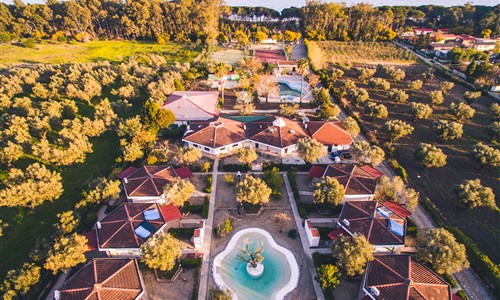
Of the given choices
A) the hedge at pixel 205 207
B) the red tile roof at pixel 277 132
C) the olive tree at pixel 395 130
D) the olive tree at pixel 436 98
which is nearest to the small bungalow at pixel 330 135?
the red tile roof at pixel 277 132

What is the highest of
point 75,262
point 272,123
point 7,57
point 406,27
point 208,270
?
point 406,27

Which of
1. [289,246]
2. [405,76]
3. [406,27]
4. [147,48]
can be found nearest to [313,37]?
[405,76]

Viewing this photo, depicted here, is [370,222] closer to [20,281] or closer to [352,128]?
[352,128]

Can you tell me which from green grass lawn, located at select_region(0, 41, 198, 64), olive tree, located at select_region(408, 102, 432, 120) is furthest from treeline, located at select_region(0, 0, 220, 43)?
olive tree, located at select_region(408, 102, 432, 120)

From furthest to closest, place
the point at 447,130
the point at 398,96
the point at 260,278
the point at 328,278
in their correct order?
the point at 398,96 < the point at 447,130 < the point at 260,278 < the point at 328,278

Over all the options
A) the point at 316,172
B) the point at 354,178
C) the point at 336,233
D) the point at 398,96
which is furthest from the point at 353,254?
the point at 398,96

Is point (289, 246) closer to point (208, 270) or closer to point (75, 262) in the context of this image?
point (208, 270)
